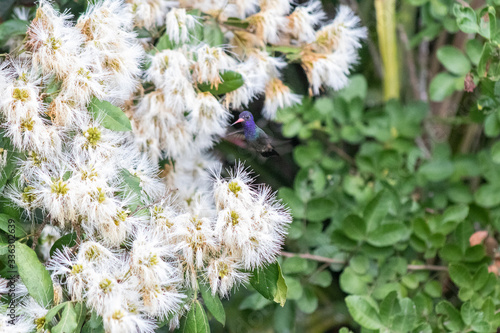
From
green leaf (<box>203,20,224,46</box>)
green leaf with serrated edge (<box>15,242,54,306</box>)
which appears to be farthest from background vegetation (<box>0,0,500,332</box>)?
green leaf (<box>203,20,224,46</box>)

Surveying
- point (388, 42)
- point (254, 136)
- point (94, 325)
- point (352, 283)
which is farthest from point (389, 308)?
point (388, 42)

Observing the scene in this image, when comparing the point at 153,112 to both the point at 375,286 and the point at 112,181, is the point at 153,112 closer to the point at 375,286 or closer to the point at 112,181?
the point at 112,181

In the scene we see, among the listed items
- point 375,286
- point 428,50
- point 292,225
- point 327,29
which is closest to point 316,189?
point 292,225

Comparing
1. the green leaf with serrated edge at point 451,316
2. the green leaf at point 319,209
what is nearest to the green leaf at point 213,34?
the green leaf at point 319,209

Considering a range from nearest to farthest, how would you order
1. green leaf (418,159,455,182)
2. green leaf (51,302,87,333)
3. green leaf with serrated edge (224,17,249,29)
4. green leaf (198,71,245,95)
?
green leaf (51,302,87,333)
green leaf (198,71,245,95)
green leaf with serrated edge (224,17,249,29)
green leaf (418,159,455,182)

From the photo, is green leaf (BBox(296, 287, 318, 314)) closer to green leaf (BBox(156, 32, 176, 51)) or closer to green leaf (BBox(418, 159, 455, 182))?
green leaf (BBox(418, 159, 455, 182))

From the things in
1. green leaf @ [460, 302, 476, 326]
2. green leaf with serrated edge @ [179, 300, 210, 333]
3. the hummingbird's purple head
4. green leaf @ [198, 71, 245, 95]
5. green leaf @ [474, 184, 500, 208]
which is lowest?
green leaf @ [460, 302, 476, 326]

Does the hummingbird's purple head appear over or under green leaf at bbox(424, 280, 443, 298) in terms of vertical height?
over
